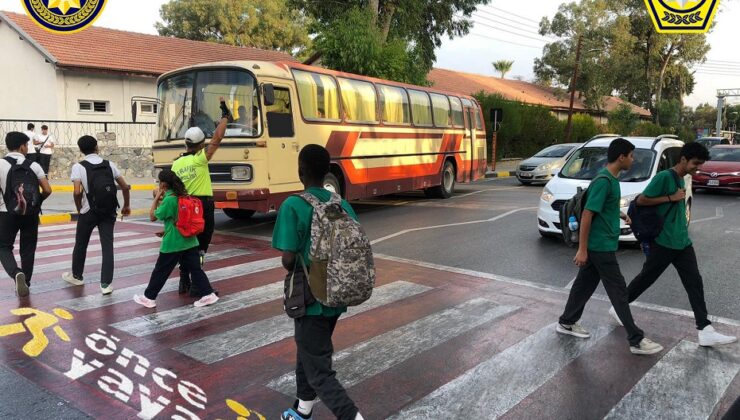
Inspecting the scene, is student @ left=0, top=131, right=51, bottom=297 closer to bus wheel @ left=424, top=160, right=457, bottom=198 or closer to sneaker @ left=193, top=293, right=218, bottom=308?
sneaker @ left=193, top=293, right=218, bottom=308

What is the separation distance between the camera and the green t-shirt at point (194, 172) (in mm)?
6391

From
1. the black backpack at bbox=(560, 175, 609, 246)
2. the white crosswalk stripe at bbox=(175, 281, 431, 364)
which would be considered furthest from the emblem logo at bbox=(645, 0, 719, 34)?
the white crosswalk stripe at bbox=(175, 281, 431, 364)

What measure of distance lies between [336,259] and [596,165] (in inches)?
328

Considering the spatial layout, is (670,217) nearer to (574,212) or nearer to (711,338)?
(574,212)

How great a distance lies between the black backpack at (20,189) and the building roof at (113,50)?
56.6 feet

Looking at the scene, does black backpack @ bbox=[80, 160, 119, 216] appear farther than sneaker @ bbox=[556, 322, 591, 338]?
Yes

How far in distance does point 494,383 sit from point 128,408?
2.53 meters

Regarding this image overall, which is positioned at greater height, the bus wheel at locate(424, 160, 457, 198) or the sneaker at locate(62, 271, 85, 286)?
the bus wheel at locate(424, 160, 457, 198)

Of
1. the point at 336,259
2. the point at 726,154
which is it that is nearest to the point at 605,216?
the point at 336,259

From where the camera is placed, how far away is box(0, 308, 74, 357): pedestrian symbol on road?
4895mm

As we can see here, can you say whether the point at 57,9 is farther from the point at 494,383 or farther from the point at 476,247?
the point at 494,383

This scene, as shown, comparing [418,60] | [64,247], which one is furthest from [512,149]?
[64,247]

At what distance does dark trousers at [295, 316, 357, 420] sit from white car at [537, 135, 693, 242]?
22.7ft

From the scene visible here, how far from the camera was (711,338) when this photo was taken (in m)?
5.00
